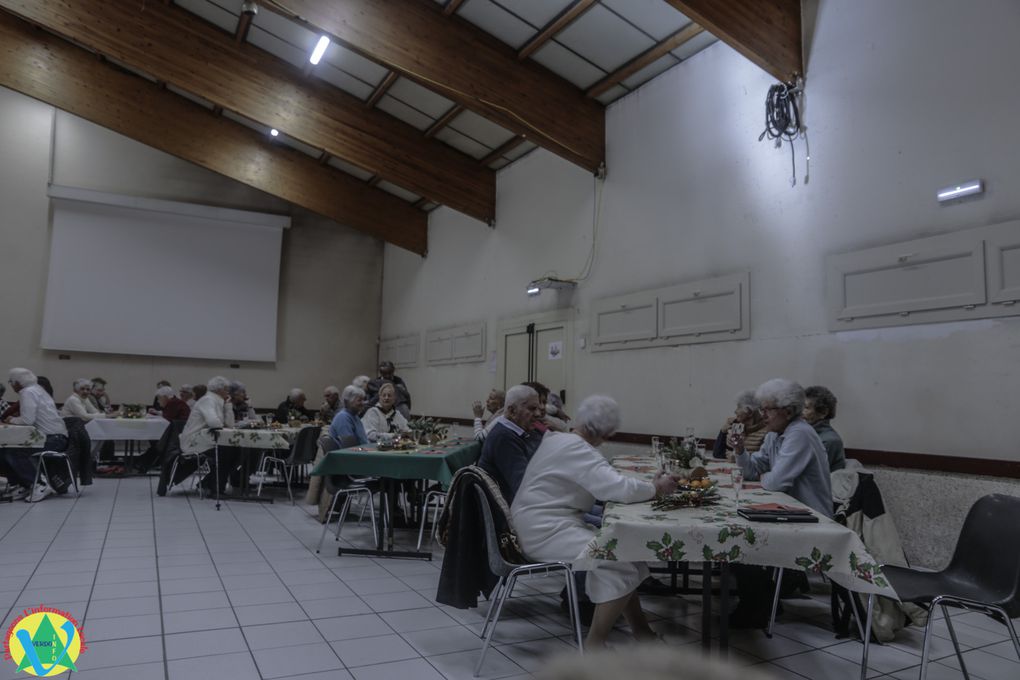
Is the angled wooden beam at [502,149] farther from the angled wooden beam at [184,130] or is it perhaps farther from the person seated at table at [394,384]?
the person seated at table at [394,384]

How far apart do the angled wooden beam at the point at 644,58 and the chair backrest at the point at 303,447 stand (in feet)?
15.6

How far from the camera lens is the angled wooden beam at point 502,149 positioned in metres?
8.63

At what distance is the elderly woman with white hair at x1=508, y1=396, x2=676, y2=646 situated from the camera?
2.51 meters

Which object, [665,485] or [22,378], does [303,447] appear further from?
[665,485]

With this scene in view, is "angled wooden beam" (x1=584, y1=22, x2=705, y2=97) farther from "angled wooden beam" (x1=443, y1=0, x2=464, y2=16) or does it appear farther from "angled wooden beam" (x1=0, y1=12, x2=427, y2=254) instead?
"angled wooden beam" (x1=0, y1=12, x2=427, y2=254)

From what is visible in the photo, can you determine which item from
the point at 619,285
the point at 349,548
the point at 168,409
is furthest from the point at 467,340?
the point at 349,548

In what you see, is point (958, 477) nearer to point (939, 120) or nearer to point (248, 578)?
point (939, 120)

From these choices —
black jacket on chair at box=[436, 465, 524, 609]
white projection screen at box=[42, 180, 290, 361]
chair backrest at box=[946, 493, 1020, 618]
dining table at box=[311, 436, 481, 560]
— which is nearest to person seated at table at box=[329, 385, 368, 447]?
dining table at box=[311, 436, 481, 560]

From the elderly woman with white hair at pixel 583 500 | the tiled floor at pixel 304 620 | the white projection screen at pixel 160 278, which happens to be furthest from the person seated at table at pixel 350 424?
the white projection screen at pixel 160 278

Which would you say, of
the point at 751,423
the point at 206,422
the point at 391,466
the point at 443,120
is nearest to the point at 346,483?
the point at 391,466

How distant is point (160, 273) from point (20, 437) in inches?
222

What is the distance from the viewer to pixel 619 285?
6992 millimetres

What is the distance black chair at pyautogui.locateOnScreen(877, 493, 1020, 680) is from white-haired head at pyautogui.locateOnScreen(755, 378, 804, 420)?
0.77 meters

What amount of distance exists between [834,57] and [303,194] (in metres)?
8.22
